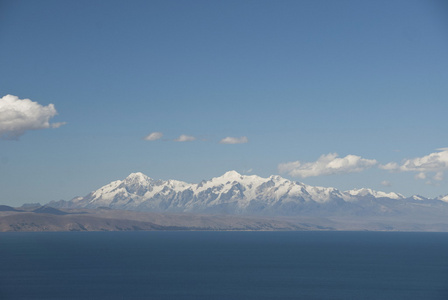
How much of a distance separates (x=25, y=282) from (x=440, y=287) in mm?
136323

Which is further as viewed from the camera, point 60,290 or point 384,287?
point 384,287

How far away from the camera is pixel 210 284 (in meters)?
189

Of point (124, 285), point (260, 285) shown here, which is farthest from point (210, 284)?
point (124, 285)

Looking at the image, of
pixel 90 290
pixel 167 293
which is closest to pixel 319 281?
pixel 167 293

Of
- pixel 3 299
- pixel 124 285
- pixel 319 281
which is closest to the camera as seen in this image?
pixel 3 299

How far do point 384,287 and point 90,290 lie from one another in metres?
93.6

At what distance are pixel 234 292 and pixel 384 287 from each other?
168ft

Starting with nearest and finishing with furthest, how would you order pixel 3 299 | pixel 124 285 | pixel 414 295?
pixel 3 299 → pixel 414 295 → pixel 124 285

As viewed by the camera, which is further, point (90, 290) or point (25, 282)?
point (25, 282)

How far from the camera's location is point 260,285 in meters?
188

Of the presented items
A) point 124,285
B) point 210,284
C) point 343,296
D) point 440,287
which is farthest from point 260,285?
point 440,287

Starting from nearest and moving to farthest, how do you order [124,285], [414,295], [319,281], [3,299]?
[3,299] → [414,295] → [124,285] → [319,281]

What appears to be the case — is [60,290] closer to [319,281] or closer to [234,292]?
[234,292]

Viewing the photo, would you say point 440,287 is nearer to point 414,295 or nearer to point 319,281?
point 414,295
